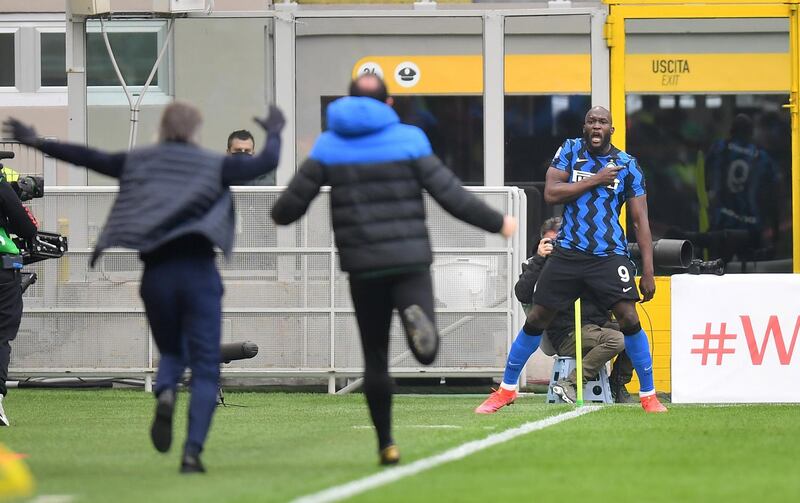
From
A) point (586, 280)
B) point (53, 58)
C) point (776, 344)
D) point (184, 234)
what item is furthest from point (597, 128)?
point (53, 58)

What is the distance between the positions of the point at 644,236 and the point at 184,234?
4.79 metres

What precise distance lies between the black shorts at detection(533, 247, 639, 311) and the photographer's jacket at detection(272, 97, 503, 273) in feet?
11.2

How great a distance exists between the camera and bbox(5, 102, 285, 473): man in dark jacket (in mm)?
7965

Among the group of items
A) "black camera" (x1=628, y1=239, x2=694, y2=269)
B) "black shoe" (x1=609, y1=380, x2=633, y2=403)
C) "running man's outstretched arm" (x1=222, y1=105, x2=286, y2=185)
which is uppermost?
"running man's outstretched arm" (x1=222, y1=105, x2=286, y2=185)

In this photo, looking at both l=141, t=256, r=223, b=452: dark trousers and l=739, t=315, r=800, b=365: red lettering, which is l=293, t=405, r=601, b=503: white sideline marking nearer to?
l=141, t=256, r=223, b=452: dark trousers

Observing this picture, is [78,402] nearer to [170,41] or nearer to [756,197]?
[170,41]

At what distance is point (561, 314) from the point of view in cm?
1433

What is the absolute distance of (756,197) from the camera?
1595cm

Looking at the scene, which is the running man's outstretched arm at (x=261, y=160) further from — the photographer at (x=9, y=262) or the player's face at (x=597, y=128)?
the player's face at (x=597, y=128)

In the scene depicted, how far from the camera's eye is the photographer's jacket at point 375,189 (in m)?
8.23

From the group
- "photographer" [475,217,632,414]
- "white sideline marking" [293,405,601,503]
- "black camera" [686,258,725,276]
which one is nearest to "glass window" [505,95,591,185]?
"photographer" [475,217,632,414]

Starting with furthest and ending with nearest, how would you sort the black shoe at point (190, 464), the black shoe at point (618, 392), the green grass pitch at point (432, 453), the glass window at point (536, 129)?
the glass window at point (536, 129)
the black shoe at point (618, 392)
the black shoe at point (190, 464)
the green grass pitch at point (432, 453)

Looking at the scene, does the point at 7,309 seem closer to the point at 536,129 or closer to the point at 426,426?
the point at 426,426

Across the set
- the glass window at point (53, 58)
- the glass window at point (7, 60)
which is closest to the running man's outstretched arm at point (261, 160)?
the glass window at point (53, 58)
